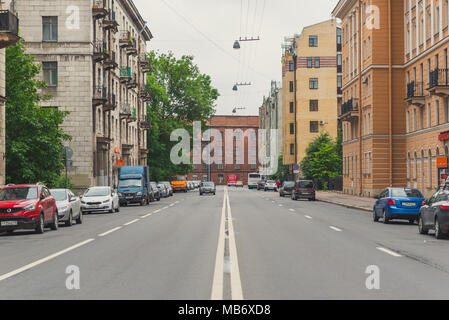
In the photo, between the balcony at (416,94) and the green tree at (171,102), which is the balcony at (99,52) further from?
the green tree at (171,102)

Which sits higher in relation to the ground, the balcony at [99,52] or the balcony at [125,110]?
the balcony at [99,52]

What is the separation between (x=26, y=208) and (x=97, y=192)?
13.9 meters

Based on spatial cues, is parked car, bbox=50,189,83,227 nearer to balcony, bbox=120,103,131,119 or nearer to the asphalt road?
the asphalt road

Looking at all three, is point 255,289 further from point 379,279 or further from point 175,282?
point 379,279

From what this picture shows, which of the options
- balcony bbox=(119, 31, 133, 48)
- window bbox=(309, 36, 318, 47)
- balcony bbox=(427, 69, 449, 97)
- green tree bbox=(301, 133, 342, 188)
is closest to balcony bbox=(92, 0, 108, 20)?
balcony bbox=(119, 31, 133, 48)

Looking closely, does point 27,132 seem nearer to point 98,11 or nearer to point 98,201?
point 98,201

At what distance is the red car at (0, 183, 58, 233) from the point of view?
19422 millimetres

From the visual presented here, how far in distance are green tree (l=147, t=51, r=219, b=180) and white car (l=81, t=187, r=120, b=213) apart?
147 feet

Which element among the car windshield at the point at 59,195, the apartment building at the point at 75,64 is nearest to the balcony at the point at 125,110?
the apartment building at the point at 75,64

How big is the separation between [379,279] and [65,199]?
16150 mm

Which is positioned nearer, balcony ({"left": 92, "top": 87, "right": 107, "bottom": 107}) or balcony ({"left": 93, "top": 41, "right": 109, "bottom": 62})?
balcony ({"left": 92, "top": 87, "right": 107, "bottom": 107})

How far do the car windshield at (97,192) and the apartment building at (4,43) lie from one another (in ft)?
13.6

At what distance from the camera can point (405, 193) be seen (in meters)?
24.0

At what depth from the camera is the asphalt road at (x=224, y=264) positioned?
8492 millimetres
